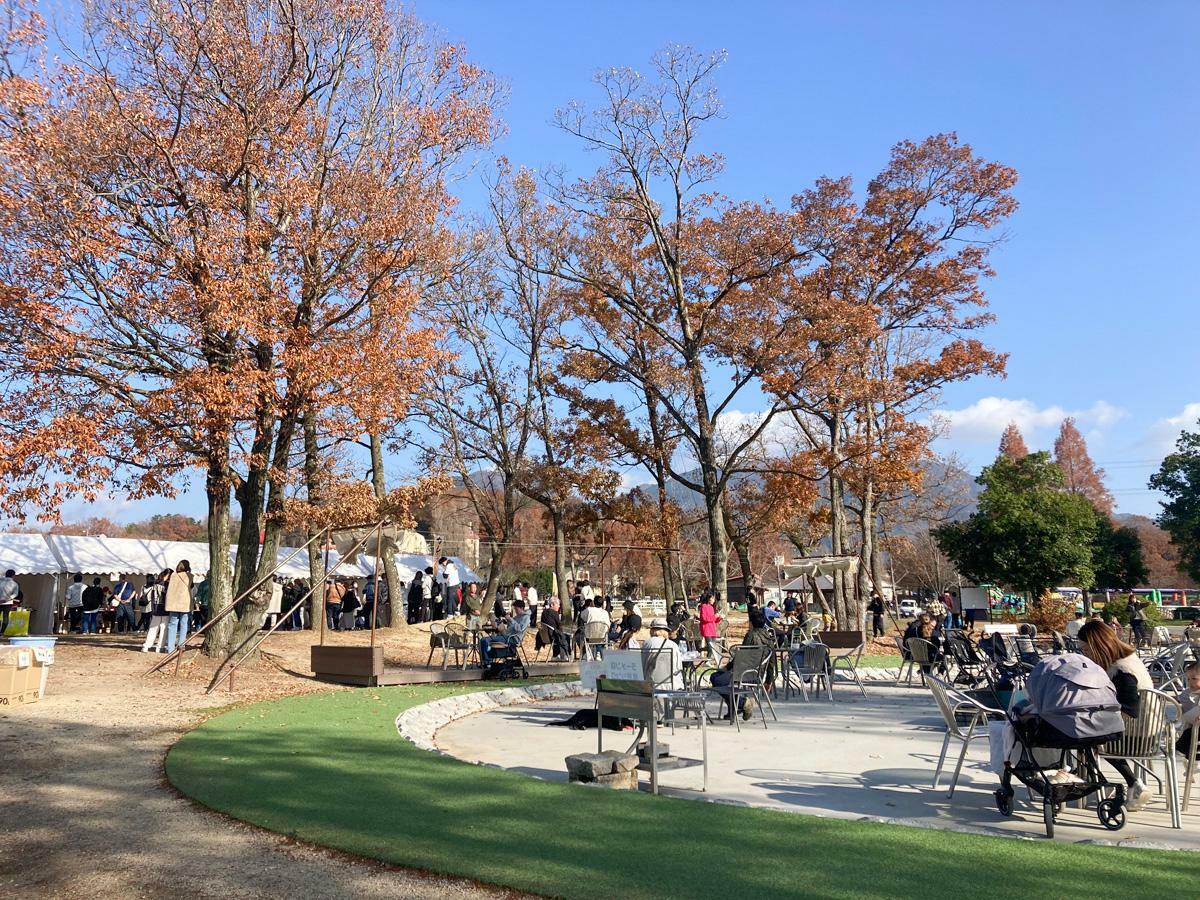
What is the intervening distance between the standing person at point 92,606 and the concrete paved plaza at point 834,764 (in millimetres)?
15405

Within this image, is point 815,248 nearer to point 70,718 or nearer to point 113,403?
point 113,403

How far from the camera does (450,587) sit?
86.2ft

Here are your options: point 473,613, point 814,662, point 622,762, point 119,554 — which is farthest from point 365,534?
point 119,554

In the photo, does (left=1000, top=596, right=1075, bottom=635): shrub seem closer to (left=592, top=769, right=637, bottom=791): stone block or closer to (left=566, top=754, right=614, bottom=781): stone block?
(left=592, top=769, right=637, bottom=791): stone block

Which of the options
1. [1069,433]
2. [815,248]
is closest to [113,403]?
[815,248]

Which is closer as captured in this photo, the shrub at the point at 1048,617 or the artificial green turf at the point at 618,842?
Answer: the artificial green turf at the point at 618,842

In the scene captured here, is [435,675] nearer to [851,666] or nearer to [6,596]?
[851,666]

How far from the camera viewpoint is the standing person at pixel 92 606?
2245 cm

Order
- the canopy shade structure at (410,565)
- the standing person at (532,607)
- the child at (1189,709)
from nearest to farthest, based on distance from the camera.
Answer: the child at (1189,709) < the standing person at (532,607) < the canopy shade structure at (410,565)

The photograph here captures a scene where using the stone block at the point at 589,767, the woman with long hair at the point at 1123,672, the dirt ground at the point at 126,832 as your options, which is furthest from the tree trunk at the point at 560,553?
the woman with long hair at the point at 1123,672

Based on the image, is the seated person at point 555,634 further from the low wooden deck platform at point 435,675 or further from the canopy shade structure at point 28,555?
the canopy shade structure at point 28,555

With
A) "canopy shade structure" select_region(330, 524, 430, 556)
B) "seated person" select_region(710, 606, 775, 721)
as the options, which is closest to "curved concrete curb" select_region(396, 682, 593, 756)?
"seated person" select_region(710, 606, 775, 721)

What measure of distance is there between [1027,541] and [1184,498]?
1545 centimetres

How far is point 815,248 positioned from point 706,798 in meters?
18.8
